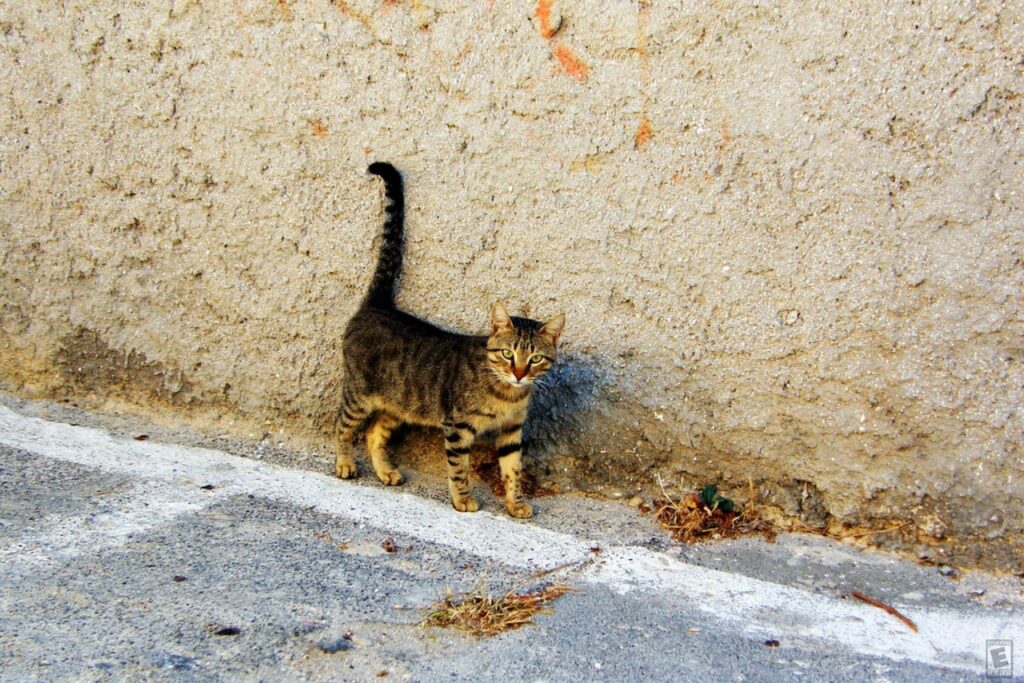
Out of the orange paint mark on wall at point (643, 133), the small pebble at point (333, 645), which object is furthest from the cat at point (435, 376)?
the small pebble at point (333, 645)

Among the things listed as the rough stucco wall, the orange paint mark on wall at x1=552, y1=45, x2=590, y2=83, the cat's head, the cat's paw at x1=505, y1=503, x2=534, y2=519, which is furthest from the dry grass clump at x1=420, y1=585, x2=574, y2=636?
the orange paint mark on wall at x1=552, y1=45, x2=590, y2=83

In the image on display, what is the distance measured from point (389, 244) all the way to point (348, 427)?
33.2 inches

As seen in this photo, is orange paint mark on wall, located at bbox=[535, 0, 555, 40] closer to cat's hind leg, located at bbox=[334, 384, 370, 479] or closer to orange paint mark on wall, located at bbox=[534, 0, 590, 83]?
orange paint mark on wall, located at bbox=[534, 0, 590, 83]

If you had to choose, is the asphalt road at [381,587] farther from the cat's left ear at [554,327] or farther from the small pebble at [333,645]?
the cat's left ear at [554,327]

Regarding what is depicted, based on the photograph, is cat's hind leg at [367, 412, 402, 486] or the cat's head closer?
the cat's head

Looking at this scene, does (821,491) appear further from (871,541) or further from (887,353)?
(887,353)

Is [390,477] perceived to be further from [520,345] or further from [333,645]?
[333,645]

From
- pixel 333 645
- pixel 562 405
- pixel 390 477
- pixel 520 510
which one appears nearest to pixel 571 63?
pixel 562 405

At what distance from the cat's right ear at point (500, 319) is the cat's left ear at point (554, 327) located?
138 millimetres

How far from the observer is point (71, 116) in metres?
4.93

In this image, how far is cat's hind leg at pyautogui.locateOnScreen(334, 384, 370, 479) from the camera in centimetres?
468

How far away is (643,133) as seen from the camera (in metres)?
4.27

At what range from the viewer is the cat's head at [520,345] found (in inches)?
167

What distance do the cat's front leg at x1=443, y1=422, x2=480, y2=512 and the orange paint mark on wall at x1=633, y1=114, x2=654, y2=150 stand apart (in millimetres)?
1366
